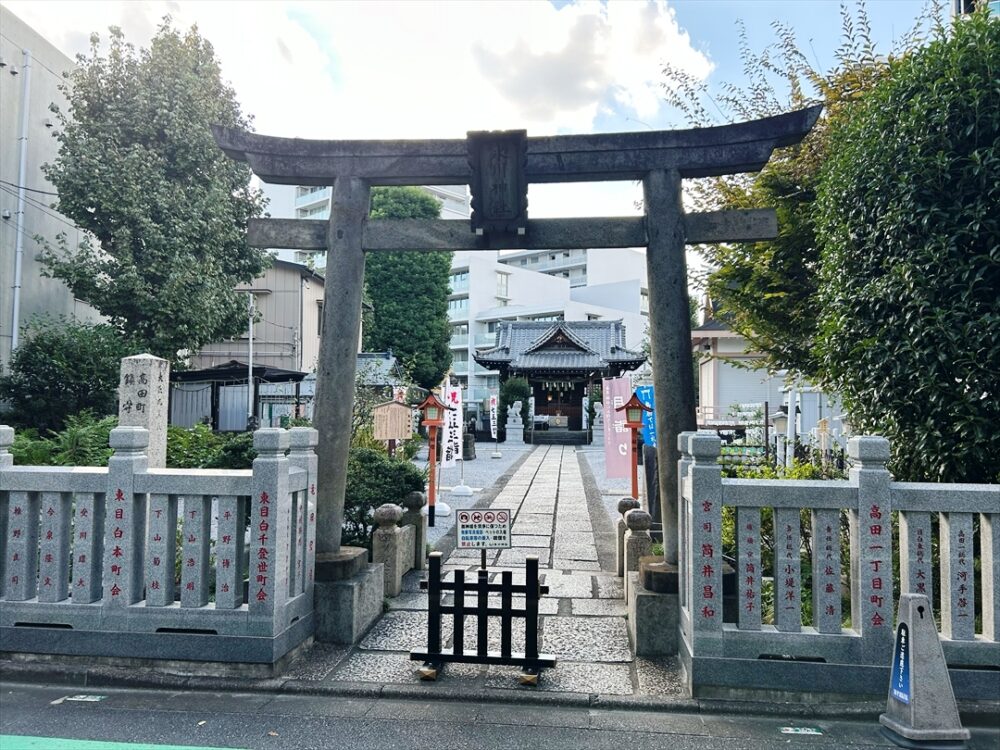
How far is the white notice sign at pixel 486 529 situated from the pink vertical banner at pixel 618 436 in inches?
224

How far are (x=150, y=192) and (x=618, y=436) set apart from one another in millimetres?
12297

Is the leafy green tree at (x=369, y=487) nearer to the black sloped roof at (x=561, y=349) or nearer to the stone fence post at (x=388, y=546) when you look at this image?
the stone fence post at (x=388, y=546)

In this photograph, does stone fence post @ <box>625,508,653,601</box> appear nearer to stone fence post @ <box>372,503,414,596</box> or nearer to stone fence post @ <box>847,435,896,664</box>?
stone fence post @ <box>847,435,896,664</box>

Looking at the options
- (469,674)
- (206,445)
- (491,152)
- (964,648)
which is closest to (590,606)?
(469,674)

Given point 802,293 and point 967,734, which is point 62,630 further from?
Answer: point 802,293

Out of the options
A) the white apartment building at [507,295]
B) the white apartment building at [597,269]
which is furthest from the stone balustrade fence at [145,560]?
the white apartment building at [597,269]

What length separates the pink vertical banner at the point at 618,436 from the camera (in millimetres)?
10320

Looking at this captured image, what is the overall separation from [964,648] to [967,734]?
783 millimetres

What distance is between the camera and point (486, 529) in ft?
15.8

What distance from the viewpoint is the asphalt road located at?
3492 mm

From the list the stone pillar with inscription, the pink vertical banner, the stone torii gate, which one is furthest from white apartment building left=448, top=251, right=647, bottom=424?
the stone torii gate

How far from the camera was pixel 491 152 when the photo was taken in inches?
204

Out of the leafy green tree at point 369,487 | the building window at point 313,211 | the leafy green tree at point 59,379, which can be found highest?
the building window at point 313,211

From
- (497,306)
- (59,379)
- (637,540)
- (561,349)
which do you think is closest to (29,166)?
(59,379)
